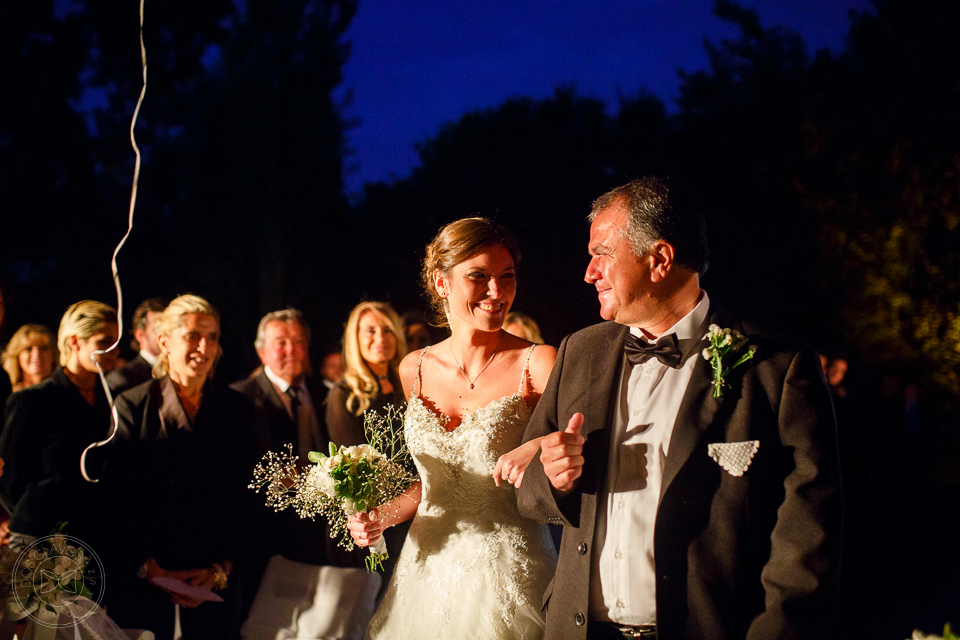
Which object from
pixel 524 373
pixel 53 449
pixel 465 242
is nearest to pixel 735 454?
pixel 524 373

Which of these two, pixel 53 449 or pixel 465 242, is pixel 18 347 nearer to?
pixel 53 449

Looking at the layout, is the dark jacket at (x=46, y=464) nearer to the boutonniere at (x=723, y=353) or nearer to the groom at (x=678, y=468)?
the groom at (x=678, y=468)

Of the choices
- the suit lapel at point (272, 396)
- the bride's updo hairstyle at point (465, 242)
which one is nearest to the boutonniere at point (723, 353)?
the bride's updo hairstyle at point (465, 242)

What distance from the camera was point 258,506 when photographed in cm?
419

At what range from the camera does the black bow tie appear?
1.94 metres

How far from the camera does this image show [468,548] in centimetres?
264

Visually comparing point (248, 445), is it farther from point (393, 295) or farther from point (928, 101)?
point (393, 295)

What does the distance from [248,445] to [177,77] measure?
972cm

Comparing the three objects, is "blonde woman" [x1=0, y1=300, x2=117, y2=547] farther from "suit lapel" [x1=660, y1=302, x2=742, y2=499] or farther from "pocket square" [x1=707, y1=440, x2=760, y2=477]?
"pocket square" [x1=707, y1=440, x2=760, y2=477]

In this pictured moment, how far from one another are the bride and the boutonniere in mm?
942

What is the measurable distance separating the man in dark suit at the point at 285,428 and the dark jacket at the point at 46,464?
100cm

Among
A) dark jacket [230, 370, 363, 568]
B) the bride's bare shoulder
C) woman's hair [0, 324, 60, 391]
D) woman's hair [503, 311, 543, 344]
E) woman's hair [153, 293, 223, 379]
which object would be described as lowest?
dark jacket [230, 370, 363, 568]

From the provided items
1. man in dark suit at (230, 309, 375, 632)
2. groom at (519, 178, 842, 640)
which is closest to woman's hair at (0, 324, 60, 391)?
man in dark suit at (230, 309, 375, 632)

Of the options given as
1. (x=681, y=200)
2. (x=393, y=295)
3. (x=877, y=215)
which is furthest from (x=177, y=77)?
(x=681, y=200)
